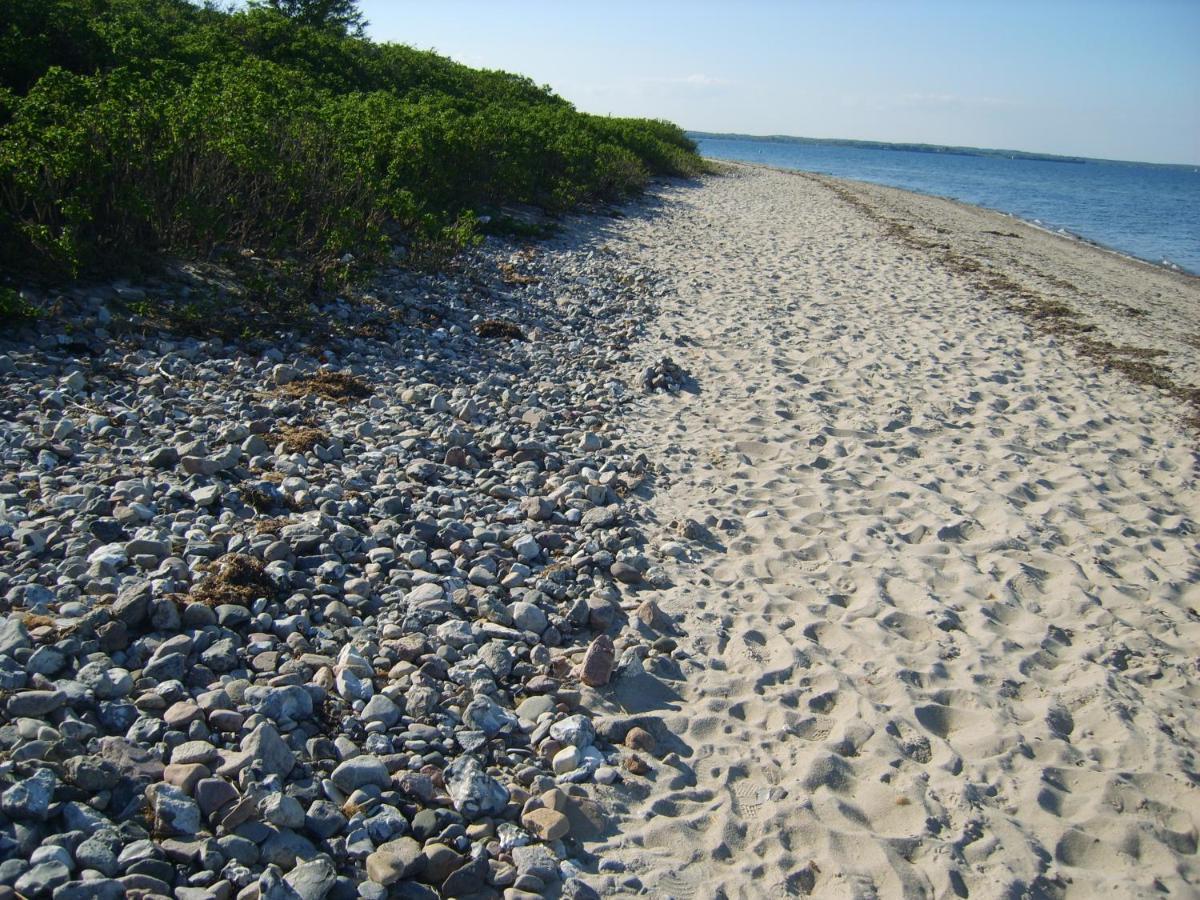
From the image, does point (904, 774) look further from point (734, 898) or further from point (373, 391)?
point (373, 391)

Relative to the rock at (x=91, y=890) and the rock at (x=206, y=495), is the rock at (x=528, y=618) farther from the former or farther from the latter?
the rock at (x=91, y=890)

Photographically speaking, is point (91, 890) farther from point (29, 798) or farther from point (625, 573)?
point (625, 573)

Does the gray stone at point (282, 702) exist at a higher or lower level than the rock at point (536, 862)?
higher

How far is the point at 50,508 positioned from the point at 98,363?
1.92 metres

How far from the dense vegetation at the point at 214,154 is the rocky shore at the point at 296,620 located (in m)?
0.66

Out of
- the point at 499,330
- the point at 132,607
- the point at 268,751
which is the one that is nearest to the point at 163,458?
the point at 132,607

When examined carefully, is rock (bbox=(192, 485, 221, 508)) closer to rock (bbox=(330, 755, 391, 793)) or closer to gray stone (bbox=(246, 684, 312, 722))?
gray stone (bbox=(246, 684, 312, 722))

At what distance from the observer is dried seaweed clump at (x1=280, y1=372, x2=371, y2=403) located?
19.4 ft

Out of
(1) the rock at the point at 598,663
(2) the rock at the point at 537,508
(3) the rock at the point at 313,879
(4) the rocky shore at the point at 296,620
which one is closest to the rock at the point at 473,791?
(4) the rocky shore at the point at 296,620

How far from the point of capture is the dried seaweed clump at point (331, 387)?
19.4ft

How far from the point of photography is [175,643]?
317cm

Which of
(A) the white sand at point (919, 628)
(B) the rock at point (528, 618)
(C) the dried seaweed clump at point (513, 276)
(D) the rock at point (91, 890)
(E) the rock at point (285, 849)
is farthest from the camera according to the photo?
(C) the dried seaweed clump at point (513, 276)

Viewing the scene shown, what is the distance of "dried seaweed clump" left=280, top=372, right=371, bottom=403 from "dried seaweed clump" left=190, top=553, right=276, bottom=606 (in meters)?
2.30

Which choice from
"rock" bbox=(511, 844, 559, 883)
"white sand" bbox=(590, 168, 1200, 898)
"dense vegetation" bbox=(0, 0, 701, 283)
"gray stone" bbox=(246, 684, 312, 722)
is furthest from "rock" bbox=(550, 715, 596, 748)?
"dense vegetation" bbox=(0, 0, 701, 283)
